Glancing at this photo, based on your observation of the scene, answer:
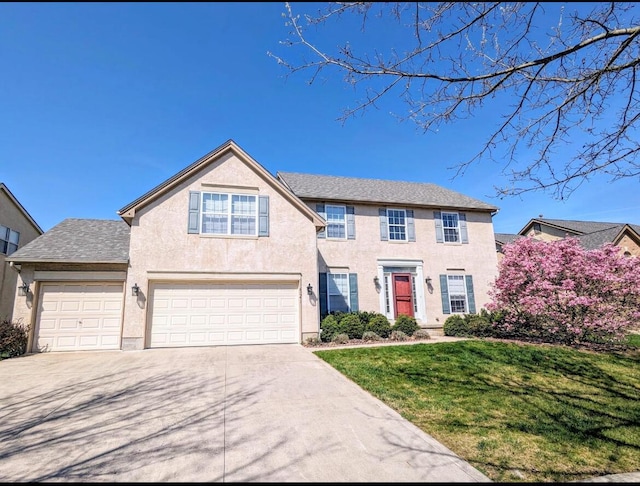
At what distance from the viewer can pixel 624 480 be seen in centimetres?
341

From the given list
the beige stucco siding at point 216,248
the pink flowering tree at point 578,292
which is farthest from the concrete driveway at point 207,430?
the pink flowering tree at point 578,292

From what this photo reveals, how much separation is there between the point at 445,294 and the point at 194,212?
1182 cm

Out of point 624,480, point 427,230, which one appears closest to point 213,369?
point 624,480

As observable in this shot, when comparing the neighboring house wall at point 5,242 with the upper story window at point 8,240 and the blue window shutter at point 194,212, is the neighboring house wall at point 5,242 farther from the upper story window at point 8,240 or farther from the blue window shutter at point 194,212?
the blue window shutter at point 194,212

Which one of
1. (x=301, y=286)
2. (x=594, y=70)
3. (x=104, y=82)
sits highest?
(x=104, y=82)

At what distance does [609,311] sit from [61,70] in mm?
16486

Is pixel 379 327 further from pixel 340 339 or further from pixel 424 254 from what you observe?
pixel 424 254

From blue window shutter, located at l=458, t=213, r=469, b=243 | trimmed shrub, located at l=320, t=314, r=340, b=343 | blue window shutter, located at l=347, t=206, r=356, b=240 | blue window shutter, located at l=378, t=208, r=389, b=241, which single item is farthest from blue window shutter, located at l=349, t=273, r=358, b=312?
blue window shutter, located at l=458, t=213, r=469, b=243

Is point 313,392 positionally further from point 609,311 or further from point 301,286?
point 609,311

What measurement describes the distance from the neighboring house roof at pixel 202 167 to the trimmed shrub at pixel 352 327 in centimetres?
380

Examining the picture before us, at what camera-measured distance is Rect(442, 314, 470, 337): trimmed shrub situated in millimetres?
14009

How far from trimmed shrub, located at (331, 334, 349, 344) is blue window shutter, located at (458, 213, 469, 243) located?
854 centimetres

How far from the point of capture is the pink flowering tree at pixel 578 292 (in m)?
11.1

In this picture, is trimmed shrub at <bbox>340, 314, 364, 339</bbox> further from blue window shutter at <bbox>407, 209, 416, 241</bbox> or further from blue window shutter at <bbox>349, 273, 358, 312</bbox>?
blue window shutter at <bbox>407, 209, 416, 241</bbox>
